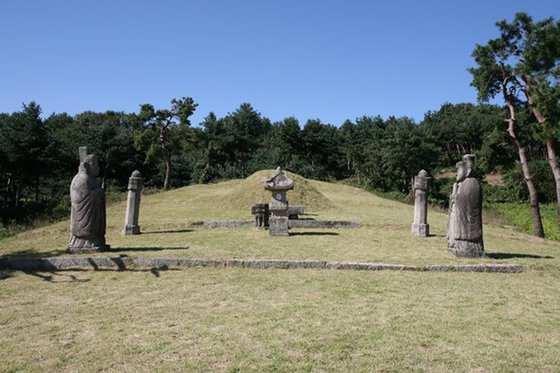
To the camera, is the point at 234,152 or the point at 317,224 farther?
the point at 234,152

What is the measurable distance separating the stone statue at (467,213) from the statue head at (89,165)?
853 cm

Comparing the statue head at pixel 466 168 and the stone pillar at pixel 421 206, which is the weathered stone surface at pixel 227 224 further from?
the statue head at pixel 466 168

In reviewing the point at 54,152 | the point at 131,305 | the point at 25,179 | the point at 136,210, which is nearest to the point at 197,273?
the point at 131,305

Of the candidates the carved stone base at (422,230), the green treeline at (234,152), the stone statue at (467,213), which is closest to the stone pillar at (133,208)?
the carved stone base at (422,230)

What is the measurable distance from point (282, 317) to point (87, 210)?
19.4 ft

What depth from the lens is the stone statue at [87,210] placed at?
31.5ft

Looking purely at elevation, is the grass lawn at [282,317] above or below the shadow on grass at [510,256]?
below

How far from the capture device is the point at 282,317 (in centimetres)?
576

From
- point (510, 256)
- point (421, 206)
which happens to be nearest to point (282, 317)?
point (510, 256)

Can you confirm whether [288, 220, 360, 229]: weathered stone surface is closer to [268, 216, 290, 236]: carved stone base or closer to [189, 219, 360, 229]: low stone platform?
[189, 219, 360, 229]: low stone platform

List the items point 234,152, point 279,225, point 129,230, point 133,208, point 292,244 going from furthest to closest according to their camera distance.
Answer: point 234,152, point 133,208, point 129,230, point 279,225, point 292,244

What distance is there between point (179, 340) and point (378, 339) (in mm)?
2269

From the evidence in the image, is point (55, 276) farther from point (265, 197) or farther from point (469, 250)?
point (265, 197)

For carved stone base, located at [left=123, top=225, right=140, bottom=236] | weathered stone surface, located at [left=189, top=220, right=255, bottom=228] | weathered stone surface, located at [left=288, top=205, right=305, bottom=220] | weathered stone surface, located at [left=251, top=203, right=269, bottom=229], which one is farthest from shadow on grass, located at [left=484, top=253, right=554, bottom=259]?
carved stone base, located at [left=123, top=225, right=140, bottom=236]
